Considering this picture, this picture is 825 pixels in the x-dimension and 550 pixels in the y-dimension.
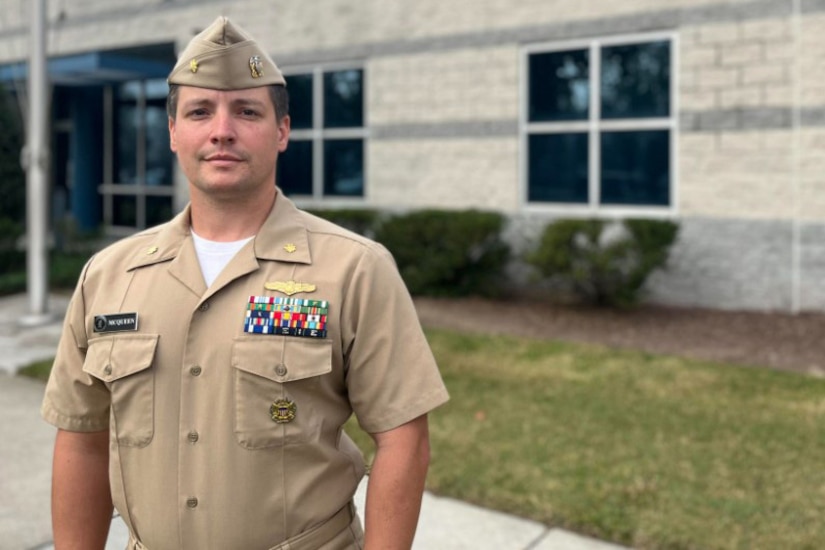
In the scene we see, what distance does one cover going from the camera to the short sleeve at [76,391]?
197 centimetres

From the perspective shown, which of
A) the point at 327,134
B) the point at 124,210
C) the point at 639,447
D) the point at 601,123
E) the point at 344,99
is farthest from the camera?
the point at 124,210

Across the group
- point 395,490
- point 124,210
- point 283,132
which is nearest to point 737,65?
point 283,132

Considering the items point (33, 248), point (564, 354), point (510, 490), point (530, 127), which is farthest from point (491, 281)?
point (510, 490)

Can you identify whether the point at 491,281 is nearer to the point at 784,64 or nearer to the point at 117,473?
the point at 784,64

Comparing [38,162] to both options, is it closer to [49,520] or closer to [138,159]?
[49,520]

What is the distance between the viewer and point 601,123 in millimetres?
10102

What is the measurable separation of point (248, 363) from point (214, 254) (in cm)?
30

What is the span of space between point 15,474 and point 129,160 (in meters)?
12.5

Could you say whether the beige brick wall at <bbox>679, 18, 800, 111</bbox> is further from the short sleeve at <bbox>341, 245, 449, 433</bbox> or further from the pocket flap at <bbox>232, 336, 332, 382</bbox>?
the pocket flap at <bbox>232, 336, 332, 382</bbox>

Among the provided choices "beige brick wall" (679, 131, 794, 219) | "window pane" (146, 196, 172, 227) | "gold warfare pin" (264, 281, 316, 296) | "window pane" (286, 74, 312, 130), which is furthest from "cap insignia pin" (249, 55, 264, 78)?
"window pane" (146, 196, 172, 227)

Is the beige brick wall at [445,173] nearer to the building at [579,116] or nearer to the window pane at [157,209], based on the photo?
the building at [579,116]

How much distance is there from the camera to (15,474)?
4.90 m

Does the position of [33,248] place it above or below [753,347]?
above

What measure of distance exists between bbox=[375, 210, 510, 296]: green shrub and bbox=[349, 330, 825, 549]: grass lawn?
262cm
